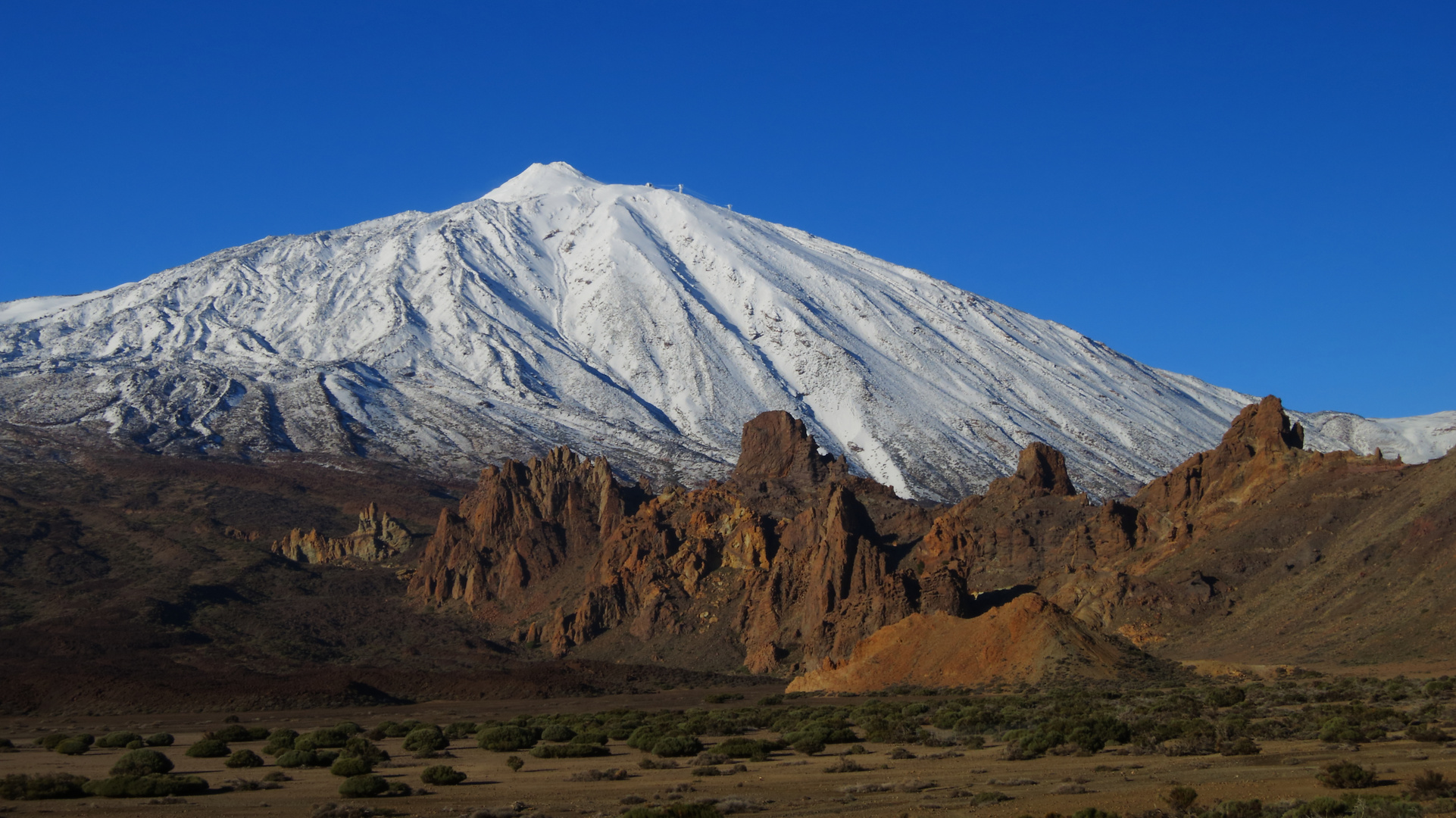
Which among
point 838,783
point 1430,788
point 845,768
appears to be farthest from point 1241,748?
point 838,783

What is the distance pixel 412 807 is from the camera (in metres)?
28.9

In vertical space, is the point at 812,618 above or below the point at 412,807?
above

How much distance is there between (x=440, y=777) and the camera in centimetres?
3312

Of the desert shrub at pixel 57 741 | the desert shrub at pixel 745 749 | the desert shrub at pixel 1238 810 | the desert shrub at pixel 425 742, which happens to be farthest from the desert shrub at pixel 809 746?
the desert shrub at pixel 57 741

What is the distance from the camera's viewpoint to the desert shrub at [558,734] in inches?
1845

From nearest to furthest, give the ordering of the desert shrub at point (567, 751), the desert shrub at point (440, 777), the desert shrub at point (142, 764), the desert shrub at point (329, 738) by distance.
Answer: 1. the desert shrub at point (440, 777)
2. the desert shrub at point (142, 764)
3. the desert shrub at point (567, 751)
4. the desert shrub at point (329, 738)

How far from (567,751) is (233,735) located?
719 inches

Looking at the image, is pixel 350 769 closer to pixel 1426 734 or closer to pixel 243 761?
pixel 243 761

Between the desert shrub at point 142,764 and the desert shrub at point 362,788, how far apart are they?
7.44 m

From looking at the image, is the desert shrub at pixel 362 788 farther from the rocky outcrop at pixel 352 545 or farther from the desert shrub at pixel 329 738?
the rocky outcrop at pixel 352 545

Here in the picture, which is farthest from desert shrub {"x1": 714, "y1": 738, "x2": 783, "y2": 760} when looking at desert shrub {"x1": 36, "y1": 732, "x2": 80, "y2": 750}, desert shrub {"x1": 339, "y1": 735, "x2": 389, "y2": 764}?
desert shrub {"x1": 36, "y1": 732, "x2": 80, "y2": 750}

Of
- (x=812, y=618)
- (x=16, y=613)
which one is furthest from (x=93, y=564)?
(x=812, y=618)

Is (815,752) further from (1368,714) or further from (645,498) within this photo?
(645,498)

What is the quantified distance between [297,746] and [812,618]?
49.7 meters
